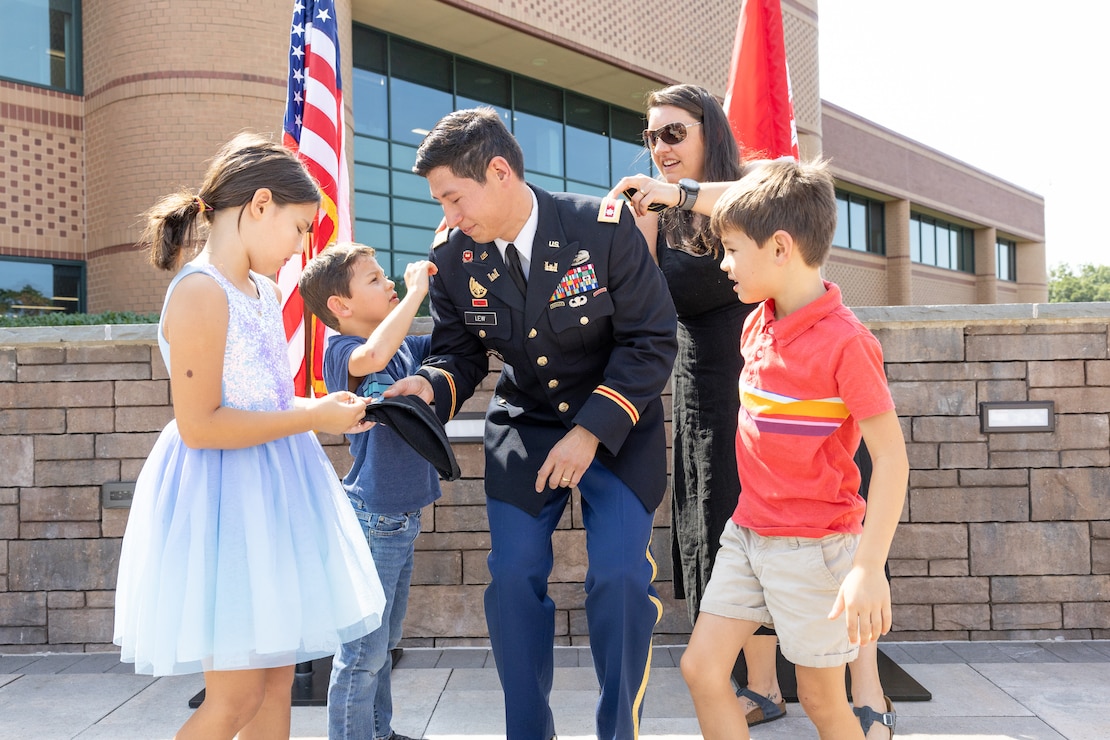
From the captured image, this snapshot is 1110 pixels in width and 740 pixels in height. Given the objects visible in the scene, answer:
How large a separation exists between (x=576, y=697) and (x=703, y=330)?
162 cm

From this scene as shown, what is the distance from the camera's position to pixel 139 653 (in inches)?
82.5

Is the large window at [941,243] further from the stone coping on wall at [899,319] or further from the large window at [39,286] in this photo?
the stone coping on wall at [899,319]

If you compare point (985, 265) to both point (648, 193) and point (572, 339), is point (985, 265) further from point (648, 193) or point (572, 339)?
point (572, 339)

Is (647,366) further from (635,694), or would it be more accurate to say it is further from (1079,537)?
(1079,537)

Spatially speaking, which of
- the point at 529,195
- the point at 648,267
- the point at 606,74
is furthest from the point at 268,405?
the point at 606,74

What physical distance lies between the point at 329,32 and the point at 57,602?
3093 millimetres

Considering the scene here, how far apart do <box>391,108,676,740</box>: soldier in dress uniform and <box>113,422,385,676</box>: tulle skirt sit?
1.59 ft

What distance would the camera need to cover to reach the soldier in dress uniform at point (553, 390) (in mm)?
2479

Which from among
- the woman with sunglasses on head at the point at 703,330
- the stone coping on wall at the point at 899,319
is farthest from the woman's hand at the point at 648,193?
the stone coping on wall at the point at 899,319

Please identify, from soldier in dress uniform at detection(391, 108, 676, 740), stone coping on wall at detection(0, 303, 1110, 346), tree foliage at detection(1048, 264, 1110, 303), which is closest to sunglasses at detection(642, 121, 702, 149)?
soldier in dress uniform at detection(391, 108, 676, 740)

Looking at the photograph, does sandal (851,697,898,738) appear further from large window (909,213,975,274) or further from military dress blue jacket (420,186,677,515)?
large window (909,213,975,274)

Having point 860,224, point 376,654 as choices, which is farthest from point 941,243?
point 376,654

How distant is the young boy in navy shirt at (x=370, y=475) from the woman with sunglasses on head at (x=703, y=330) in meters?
0.94

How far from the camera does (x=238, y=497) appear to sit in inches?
86.7
